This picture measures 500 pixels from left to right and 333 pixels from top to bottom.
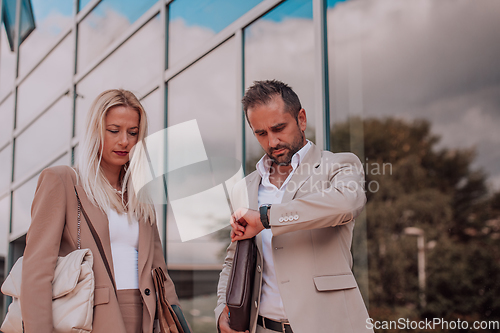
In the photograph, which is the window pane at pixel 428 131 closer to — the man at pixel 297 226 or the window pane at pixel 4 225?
the man at pixel 297 226

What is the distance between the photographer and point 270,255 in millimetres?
1997

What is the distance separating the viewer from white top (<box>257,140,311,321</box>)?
192cm

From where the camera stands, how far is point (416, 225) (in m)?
3.53

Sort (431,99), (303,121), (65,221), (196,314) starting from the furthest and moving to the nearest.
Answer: (196,314) → (431,99) → (303,121) → (65,221)

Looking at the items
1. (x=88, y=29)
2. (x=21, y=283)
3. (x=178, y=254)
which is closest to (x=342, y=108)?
(x=21, y=283)

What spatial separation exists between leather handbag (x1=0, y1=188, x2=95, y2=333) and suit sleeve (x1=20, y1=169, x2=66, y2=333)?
33mm

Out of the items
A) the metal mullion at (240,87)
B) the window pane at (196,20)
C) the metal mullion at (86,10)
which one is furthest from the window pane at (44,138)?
the metal mullion at (240,87)

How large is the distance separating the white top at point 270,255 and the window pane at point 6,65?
7.75 metres

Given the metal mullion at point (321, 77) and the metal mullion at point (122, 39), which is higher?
the metal mullion at point (122, 39)

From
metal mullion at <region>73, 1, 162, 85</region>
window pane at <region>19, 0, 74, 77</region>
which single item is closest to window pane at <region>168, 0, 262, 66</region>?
metal mullion at <region>73, 1, 162, 85</region>

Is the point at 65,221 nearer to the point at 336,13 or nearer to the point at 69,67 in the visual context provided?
the point at 336,13

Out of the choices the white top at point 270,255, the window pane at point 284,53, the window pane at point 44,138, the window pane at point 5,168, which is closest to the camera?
the white top at point 270,255

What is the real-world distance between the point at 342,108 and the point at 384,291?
155cm

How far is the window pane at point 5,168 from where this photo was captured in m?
8.15
